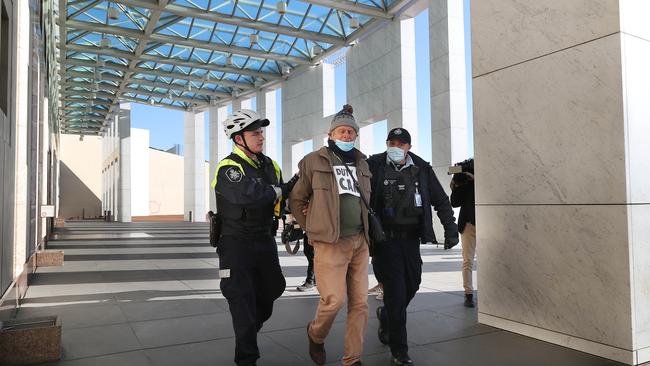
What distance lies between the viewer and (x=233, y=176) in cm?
352

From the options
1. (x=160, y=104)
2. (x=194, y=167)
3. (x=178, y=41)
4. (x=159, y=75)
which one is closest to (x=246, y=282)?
(x=178, y=41)

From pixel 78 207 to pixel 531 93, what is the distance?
57893 mm

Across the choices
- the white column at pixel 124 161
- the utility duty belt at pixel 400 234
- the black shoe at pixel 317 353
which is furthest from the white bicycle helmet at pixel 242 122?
the white column at pixel 124 161

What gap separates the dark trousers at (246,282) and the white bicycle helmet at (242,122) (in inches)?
31.8

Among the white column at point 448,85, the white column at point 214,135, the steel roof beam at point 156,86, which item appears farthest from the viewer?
the white column at point 214,135

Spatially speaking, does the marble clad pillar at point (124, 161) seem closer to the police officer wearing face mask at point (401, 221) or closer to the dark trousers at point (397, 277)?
the police officer wearing face mask at point (401, 221)

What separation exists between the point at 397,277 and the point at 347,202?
78 centimetres

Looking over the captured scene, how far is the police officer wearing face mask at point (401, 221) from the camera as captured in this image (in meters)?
3.90

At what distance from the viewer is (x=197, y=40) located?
74.3ft

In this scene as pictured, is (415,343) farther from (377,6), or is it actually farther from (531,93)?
(377,6)

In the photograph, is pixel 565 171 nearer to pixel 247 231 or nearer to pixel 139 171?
pixel 247 231

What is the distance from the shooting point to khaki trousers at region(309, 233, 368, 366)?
353cm

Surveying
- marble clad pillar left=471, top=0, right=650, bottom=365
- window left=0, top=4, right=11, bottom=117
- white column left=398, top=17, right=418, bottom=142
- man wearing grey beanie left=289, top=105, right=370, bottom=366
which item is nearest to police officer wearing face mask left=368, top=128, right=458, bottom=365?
man wearing grey beanie left=289, top=105, right=370, bottom=366

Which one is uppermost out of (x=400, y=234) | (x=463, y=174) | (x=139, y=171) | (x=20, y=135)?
(x=139, y=171)
